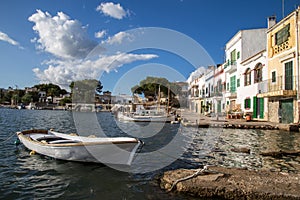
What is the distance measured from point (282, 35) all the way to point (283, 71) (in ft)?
11.1

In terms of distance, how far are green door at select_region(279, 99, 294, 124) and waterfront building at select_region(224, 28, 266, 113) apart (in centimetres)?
491

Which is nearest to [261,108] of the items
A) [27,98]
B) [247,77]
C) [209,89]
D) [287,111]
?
[287,111]

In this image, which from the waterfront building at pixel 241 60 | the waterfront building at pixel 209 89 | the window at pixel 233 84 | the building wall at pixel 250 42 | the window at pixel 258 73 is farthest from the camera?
the waterfront building at pixel 209 89

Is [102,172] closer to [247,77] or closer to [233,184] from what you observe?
[233,184]

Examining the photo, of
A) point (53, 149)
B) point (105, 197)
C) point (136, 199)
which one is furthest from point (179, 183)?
point (53, 149)

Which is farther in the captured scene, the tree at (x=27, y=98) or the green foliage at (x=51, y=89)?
the green foliage at (x=51, y=89)

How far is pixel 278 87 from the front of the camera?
2078cm

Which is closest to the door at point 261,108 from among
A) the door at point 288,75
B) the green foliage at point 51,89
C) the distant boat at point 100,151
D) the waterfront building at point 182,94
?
the door at point 288,75

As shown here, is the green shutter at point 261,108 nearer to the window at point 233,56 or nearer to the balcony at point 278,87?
the balcony at point 278,87

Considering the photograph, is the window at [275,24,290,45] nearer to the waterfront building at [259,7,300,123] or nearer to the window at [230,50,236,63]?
the waterfront building at [259,7,300,123]

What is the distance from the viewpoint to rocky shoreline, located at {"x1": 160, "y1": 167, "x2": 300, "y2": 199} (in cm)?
516

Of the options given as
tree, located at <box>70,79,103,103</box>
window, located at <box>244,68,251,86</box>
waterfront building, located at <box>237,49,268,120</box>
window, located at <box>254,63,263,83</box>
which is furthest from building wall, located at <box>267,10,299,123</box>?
tree, located at <box>70,79,103,103</box>

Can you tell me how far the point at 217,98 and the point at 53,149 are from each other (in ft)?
103

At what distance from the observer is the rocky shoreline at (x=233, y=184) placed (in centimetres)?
516
